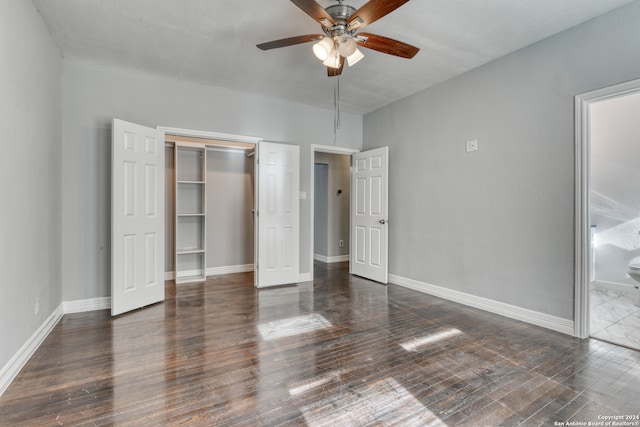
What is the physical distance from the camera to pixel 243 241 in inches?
216

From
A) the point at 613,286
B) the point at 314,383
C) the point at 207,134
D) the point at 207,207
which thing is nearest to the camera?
the point at 314,383

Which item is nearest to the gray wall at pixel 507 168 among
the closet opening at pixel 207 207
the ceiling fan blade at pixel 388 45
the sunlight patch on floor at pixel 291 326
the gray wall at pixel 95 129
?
the ceiling fan blade at pixel 388 45

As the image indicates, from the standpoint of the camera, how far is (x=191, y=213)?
16.1 feet

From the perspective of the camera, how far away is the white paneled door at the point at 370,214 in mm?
4672

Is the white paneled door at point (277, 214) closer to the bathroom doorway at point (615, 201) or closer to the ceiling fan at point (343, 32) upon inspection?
the ceiling fan at point (343, 32)

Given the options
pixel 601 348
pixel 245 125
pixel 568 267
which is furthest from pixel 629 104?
pixel 245 125

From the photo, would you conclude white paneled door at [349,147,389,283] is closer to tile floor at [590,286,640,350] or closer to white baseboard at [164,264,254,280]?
white baseboard at [164,264,254,280]

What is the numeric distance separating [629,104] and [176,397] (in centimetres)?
584

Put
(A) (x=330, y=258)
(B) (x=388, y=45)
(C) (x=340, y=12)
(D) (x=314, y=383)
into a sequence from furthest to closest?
1. (A) (x=330, y=258)
2. (B) (x=388, y=45)
3. (C) (x=340, y=12)
4. (D) (x=314, y=383)

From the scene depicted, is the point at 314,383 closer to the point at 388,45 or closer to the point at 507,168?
the point at 388,45

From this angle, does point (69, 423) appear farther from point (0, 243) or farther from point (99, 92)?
point (99, 92)

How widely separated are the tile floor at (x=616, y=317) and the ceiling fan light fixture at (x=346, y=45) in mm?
3186

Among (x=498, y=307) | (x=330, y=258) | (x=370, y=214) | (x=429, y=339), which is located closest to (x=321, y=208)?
(x=330, y=258)

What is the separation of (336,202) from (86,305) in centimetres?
459
